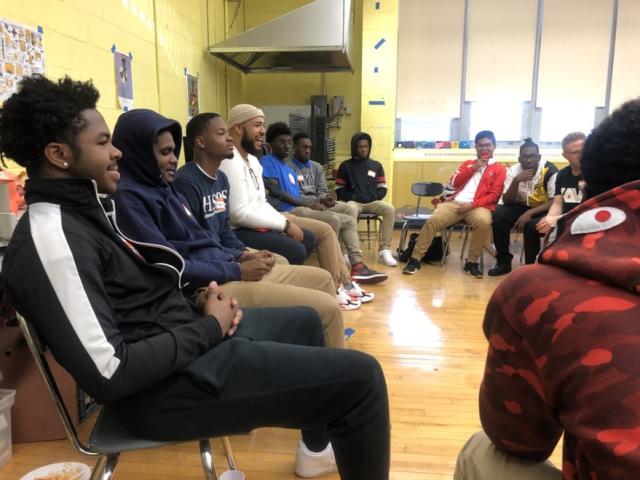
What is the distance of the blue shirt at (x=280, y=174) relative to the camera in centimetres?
369

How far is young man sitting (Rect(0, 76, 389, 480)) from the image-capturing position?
0.94 metres

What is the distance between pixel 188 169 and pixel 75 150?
1092mm

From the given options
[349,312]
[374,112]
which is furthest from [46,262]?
[374,112]

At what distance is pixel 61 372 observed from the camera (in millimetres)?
1781

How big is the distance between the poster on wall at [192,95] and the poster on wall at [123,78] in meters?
1.04

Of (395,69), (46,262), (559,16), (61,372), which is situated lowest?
(61,372)

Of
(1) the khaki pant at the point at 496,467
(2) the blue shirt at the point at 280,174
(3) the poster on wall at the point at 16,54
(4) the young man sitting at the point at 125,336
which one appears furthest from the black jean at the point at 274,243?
(1) the khaki pant at the point at 496,467

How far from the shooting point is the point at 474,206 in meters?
4.44

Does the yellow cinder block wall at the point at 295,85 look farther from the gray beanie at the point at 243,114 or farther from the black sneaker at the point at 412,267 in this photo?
the gray beanie at the point at 243,114

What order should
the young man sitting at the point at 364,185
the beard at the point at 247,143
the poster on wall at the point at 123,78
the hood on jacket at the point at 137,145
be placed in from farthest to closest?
the young man sitting at the point at 364,185
the poster on wall at the point at 123,78
the beard at the point at 247,143
the hood on jacket at the point at 137,145

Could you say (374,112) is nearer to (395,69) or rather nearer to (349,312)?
(395,69)

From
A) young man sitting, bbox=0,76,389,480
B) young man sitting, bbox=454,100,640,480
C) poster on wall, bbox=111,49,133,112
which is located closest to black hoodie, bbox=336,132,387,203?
poster on wall, bbox=111,49,133,112

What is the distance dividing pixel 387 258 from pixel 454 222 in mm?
695

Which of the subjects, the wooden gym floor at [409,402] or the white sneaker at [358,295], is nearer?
the wooden gym floor at [409,402]
